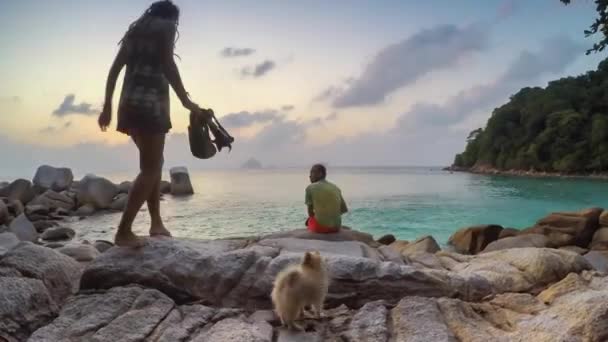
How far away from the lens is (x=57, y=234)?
1817 cm

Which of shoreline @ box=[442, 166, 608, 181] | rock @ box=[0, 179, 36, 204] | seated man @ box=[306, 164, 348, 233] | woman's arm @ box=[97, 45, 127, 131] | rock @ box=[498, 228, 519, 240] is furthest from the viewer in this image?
shoreline @ box=[442, 166, 608, 181]

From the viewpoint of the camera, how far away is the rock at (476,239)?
13.9 m

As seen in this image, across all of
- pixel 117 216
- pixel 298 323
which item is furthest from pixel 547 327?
pixel 117 216

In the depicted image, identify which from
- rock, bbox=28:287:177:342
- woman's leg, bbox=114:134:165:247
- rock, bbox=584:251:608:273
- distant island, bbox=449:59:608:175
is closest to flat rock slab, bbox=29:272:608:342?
rock, bbox=28:287:177:342

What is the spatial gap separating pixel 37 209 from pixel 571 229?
2239 cm

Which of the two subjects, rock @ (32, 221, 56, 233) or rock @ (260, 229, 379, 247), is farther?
rock @ (32, 221, 56, 233)

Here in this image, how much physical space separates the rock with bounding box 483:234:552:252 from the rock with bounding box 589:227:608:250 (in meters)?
1.21

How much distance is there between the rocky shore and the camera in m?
3.91

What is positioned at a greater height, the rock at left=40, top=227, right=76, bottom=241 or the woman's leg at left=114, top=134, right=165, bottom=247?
the woman's leg at left=114, top=134, right=165, bottom=247

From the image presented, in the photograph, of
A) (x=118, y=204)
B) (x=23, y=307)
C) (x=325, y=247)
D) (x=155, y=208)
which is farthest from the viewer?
(x=118, y=204)

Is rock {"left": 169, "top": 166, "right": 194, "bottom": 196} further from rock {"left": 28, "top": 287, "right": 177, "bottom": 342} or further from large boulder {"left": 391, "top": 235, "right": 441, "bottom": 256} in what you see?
rock {"left": 28, "top": 287, "right": 177, "bottom": 342}

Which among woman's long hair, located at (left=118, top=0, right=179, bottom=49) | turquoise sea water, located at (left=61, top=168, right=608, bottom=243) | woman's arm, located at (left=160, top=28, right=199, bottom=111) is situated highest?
woman's long hair, located at (left=118, top=0, right=179, bottom=49)

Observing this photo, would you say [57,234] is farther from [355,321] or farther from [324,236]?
[355,321]

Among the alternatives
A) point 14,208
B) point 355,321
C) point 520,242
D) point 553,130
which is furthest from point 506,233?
point 553,130
